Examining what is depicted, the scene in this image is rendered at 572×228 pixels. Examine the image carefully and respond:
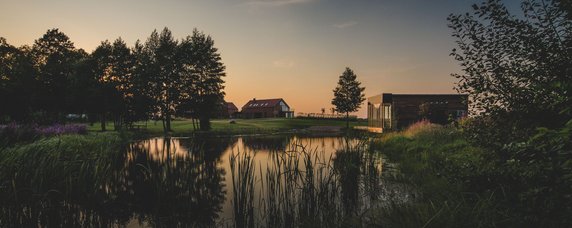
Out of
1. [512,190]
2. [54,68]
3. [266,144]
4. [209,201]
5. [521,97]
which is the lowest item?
[209,201]

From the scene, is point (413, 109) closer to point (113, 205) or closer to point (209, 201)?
point (209, 201)

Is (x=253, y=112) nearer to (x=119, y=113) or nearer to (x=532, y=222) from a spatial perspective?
(x=119, y=113)

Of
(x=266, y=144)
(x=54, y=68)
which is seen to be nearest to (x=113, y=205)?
(x=266, y=144)

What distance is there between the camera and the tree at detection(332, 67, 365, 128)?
5291 centimetres

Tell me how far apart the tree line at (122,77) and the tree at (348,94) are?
20.6 meters

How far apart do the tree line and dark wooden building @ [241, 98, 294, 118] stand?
3218 centimetres

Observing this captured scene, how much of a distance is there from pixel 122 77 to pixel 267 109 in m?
39.5

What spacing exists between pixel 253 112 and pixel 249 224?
72660 millimetres

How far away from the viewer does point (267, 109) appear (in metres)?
74.8

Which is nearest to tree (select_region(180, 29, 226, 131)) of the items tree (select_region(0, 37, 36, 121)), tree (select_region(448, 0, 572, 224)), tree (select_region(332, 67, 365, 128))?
tree (select_region(0, 37, 36, 121))

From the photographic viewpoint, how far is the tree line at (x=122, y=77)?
33.2 meters

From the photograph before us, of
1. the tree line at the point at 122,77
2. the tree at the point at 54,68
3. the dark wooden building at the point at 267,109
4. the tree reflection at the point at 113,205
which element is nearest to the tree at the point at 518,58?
the tree reflection at the point at 113,205

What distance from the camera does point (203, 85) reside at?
132ft

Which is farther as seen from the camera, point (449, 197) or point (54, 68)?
point (54, 68)
